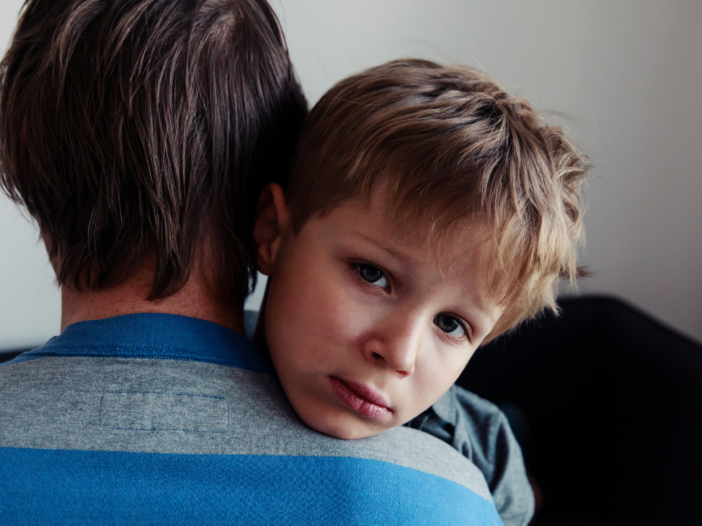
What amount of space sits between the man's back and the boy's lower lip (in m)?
0.06

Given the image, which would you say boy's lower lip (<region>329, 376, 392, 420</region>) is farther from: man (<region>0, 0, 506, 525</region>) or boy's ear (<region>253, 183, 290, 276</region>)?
boy's ear (<region>253, 183, 290, 276</region>)

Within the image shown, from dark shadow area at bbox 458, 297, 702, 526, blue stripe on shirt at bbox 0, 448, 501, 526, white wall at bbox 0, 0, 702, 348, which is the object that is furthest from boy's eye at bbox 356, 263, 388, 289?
dark shadow area at bbox 458, 297, 702, 526

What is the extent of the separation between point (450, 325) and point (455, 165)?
189 mm

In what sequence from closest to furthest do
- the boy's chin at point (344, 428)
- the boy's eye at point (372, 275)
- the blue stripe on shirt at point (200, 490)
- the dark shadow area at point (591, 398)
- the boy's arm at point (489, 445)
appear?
the blue stripe on shirt at point (200, 490) → the boy's chin at point (344, 428) → the boy's eye at point (372, 275) → the boy's arm at point (489, 445) → the dark shadow area at point (591, 398)

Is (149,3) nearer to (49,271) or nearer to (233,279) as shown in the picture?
(233,279)

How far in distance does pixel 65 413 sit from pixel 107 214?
228mm

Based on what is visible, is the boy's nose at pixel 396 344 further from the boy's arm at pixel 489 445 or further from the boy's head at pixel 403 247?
the boy's arm at pixel 489 445

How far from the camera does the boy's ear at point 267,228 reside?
2.51 feet

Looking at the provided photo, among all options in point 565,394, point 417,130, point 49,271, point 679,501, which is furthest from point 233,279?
point 565,394

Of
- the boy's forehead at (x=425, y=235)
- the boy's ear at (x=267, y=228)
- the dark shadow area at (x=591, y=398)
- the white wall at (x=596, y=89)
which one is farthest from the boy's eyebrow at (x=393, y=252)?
the dark shadow area at (x=591, y=398)

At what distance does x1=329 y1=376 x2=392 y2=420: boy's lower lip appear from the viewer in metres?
0.65

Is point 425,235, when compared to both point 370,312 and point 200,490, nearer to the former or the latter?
point 370,312

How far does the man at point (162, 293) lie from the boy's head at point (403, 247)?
51mm

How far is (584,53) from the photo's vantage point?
162 centimetres
